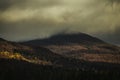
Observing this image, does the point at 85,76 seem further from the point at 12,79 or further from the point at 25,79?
the point at 25,79

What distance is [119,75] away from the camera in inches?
4599

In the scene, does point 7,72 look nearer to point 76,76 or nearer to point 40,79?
point 40,79

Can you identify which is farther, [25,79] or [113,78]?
[25,79]

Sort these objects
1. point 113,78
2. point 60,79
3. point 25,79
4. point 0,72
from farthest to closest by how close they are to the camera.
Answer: point 25,79
point 60,79
point 0,72
point 113,78

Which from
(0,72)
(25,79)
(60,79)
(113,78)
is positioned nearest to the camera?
(113,78)

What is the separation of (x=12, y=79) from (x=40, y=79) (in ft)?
53.8

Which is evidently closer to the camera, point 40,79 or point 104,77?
point 104,77

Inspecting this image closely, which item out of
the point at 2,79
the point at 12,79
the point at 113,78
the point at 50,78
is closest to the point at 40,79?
the point at 50,78

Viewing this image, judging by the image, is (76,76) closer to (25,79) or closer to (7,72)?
(7,72)

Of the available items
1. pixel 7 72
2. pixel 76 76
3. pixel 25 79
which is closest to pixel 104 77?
pixel 76 76

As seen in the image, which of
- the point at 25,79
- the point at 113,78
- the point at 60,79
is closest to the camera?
the point at 113,78

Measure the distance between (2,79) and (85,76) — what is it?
35922 millimetres

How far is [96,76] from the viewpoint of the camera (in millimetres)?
126312

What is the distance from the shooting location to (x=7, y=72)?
126m
